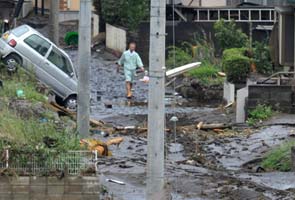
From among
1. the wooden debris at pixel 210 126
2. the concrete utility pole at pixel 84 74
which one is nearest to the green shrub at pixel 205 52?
the wooden debris at pixel 210 126

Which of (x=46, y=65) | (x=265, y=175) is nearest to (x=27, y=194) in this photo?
(x=265, y=175)

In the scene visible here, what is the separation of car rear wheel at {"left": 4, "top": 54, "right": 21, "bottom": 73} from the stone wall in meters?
5.94

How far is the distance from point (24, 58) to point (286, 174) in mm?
11664

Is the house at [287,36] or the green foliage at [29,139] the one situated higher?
the house at [287,36]

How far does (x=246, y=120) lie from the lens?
1995 centimetres

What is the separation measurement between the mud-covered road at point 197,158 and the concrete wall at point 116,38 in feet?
46.8

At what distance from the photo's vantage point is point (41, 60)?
22.9 metres

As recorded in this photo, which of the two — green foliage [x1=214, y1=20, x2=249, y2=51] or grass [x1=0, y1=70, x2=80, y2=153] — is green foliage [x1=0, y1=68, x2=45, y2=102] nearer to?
grass [x1=0, y1=70, x2=80, y2=153]

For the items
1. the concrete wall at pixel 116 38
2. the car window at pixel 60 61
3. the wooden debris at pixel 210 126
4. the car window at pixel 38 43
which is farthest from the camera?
the concrete wall at pixel 116 38

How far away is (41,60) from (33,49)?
0.41 meters

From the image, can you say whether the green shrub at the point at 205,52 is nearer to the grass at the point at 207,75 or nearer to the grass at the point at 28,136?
the grass at the point at 207,75

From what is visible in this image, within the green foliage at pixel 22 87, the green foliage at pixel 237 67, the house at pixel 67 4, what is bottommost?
the green foliage at pixel 22 87

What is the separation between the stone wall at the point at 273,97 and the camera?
2016 centimetres

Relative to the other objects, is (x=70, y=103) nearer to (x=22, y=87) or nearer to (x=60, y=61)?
(x=60, y=61)
